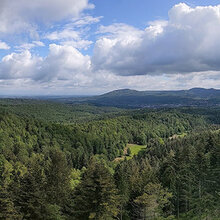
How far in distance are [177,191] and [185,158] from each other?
6171 millimetres

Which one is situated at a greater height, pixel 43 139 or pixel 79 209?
pixel 79 209

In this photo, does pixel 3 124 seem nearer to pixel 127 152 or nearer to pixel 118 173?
pixel 127 152

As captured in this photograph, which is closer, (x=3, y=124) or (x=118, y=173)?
(x=118, y=173)

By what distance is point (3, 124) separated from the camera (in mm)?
110375

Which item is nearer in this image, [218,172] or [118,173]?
[218,172]

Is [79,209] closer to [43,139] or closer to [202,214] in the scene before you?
[202,214]

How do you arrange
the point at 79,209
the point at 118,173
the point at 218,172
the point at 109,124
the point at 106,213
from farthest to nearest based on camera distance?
1. the point at 109,124
2. the point at 118,173
3. the point at 218,172
4. the point at 79,209
5. the point at 106,213

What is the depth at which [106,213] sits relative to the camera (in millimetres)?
22516

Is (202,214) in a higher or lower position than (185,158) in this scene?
lower

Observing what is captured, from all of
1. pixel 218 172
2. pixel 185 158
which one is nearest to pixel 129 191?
pixel 185 158

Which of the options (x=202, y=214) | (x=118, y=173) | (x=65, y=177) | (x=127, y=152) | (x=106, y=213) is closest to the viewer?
(x=106, y=213)

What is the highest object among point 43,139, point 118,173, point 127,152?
point 118,173

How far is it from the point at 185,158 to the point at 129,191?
477 inches

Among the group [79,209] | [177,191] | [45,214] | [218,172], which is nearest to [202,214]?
[218,172]
